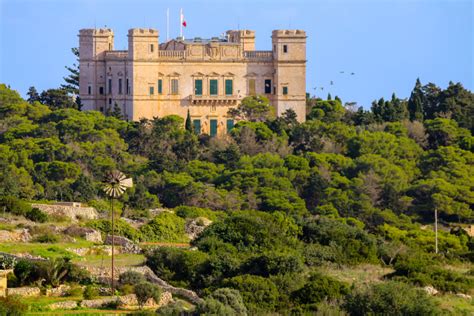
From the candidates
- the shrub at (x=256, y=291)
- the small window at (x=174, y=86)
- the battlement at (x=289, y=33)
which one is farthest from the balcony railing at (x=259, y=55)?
the shrub at (x=256, y=291)

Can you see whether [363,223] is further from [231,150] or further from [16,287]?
[16,287]

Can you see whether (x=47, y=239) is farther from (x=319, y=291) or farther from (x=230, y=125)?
(x=230, y=125)

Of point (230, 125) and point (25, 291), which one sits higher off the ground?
point (230, 125)

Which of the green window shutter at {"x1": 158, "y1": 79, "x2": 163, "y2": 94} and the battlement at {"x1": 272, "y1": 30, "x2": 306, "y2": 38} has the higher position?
the battlement at {"x1": 272, "y1": 30, "x2": 306, "y2": 38}

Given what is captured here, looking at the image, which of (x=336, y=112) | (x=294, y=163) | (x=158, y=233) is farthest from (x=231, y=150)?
(x=158, y=233)

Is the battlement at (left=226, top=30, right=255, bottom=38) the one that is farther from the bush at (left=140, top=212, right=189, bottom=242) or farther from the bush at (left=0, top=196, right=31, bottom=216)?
the bush at (left=0, top=196, right=31, bottom=216)

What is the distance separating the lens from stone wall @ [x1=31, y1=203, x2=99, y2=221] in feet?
175

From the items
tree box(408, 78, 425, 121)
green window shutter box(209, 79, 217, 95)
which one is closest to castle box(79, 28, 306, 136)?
green window shutter box(209, 79, 217, 95)

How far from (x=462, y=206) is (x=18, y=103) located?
20122 millimetres

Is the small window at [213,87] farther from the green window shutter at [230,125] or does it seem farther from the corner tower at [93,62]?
the corner tower at [93,62]

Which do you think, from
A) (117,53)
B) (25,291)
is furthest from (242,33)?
(25,291)

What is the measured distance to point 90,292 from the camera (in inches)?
1577

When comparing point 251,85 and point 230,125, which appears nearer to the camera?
point 230,125

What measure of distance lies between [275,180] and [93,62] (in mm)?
11438
